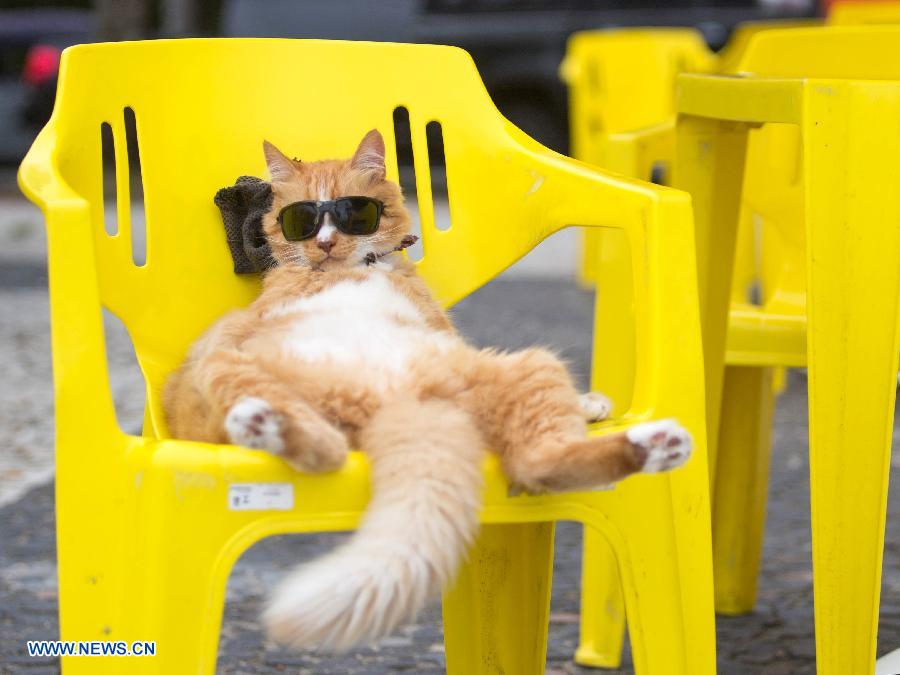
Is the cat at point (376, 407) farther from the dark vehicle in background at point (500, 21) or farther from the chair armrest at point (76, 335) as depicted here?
the dark vehicle in background at point (500, 21)

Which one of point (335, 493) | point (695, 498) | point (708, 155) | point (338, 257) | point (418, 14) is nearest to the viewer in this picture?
point (335, 493)

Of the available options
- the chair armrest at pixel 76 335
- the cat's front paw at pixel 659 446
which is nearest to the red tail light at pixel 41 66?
the chair armrest at pixel 76 335

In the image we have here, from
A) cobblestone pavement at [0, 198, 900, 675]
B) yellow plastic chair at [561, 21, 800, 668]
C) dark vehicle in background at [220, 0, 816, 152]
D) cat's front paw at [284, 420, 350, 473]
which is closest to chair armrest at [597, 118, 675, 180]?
yellow plastic chair at [561, 21, 800, 668]

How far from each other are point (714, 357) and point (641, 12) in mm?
7232

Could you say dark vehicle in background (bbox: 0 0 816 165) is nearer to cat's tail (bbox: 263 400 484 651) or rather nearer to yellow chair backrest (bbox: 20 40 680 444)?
yellow chair backrest (bbox: 20 40 680 444)

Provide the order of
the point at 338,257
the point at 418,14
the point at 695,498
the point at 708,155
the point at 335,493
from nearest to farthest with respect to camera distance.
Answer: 1. the point at 335,493
2. the point at 695,498
3. the point at 338,257
4. the point at 708,155
5. the point at 418,14

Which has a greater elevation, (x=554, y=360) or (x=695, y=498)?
(x=554, y=360)

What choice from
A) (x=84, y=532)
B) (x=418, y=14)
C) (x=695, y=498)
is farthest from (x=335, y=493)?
(x=418, y=14)

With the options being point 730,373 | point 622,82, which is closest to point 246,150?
point 730,373

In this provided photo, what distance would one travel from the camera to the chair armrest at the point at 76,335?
1848mm

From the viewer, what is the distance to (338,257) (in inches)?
89.8

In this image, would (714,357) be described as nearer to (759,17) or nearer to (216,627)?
(216,627)

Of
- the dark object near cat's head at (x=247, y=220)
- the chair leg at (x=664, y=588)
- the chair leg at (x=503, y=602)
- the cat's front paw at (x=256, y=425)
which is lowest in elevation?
the chair leg at (x=503, y=602)

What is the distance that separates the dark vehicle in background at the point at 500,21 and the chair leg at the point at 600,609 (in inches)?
272
